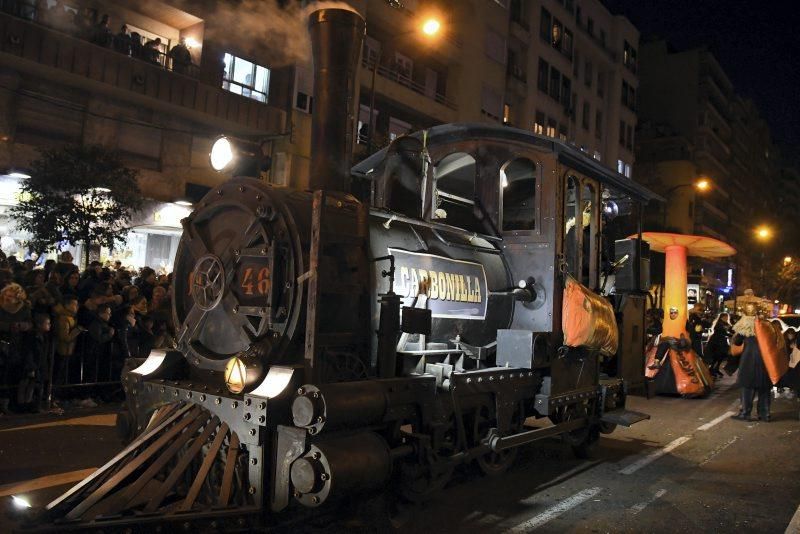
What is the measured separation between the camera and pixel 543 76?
108 feet

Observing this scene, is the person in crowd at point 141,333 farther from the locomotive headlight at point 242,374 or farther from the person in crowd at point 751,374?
the person in crowd at point 751,374

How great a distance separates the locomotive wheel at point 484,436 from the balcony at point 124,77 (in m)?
13.3

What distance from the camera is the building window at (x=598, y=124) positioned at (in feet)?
129

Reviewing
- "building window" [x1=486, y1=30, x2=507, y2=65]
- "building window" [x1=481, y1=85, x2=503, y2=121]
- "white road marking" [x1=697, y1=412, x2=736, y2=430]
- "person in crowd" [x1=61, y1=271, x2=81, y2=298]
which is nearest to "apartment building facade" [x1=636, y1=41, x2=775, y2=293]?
"building window" [x1=481, y1=85, x2=503, y2=121]

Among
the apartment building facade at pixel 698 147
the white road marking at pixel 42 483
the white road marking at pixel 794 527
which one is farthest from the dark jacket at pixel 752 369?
the apartment building facade at pixel 698 147

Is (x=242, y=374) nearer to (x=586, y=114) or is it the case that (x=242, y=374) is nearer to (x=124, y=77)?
(x=124, y=77)

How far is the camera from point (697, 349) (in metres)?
15.5

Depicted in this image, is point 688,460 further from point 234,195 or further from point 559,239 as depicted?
point 234,195

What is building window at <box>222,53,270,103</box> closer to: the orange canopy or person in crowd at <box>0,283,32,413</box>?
person in crowd at <box>0,283,32,413</box>

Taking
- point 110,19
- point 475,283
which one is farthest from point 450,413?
point 110,19

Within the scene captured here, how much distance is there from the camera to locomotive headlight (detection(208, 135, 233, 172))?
487 cm

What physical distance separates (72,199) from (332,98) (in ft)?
31.5

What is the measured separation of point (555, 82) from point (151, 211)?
24845 mm

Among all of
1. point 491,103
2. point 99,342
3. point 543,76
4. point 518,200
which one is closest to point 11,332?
point 99,342
